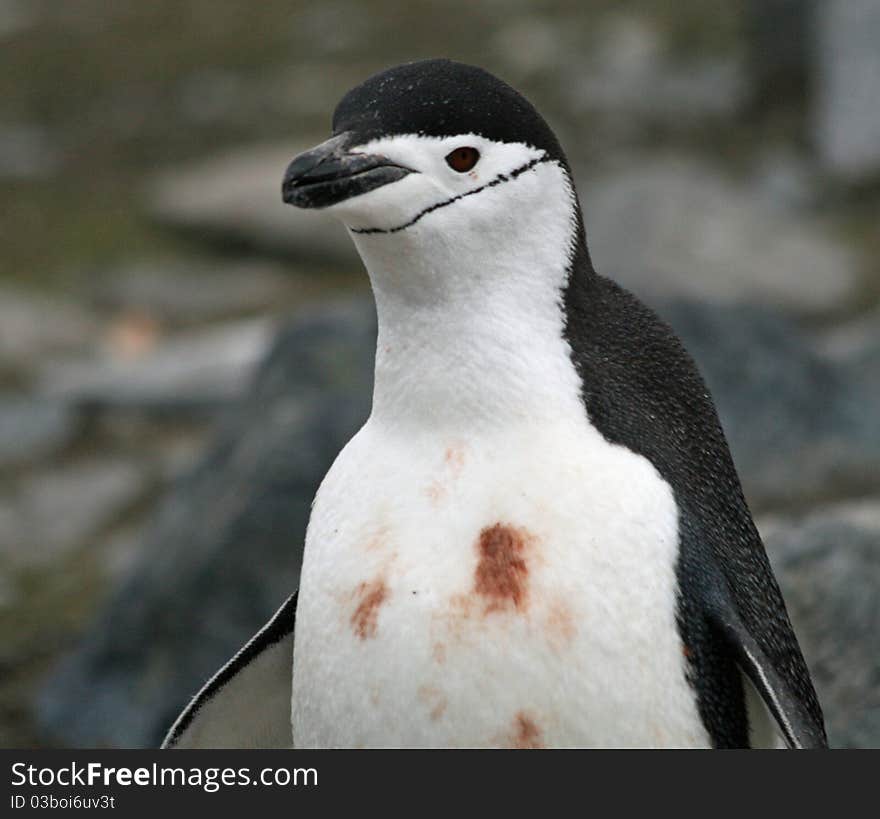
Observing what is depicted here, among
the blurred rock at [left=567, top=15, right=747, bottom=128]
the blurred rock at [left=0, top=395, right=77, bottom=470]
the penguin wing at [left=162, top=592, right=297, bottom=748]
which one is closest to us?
the penguin wing at [left=162, top=592, right=297, bottom=748]

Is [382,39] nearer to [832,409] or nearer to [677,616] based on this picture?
[832,409]

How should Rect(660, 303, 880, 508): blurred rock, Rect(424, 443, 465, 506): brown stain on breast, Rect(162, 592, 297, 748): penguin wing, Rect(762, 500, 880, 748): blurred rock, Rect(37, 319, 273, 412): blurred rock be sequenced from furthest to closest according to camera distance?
Rect(37, 319, 273, 412): blurred rock → Rect(660, 303, 880, 508): blurred rock → Rect(762, 500, 880, 748): blurred rock → Rect(162, 592, 297, 748): penguin wing → Rect(424, 443, 465, 506): brown stain on breast

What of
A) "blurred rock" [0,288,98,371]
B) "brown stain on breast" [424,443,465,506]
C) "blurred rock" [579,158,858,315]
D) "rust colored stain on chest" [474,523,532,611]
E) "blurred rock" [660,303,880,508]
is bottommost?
"blurred rock" [0,288,98,371]

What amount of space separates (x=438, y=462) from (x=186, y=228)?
668 cm

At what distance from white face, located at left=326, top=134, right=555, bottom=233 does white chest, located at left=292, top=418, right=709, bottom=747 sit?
28cm

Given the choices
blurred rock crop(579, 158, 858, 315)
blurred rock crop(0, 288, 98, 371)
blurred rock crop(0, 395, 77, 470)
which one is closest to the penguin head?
blurred rock crop(0, 395, 77, 470)

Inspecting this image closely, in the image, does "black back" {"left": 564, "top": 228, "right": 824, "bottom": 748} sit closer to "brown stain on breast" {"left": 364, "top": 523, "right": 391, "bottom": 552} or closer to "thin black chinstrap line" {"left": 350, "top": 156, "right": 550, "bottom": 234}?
"thin black chinstrap line" {"left": 350, "top": 156, "right": 550, "bottom": 234}

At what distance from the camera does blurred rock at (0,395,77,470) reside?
20.2 feet

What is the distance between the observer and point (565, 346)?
82.0 inches

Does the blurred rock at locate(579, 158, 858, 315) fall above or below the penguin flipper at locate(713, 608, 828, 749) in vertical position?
below

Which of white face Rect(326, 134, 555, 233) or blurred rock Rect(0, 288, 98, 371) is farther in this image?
blurred rock Rect(0, 288, 98, 371)

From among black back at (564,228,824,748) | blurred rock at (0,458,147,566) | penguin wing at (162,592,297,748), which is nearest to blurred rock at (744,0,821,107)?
blurred rock at (0,458,147,566)

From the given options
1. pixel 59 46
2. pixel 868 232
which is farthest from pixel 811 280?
pixel 59 46

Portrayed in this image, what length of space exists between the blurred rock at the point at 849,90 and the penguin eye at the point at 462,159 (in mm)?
6303
